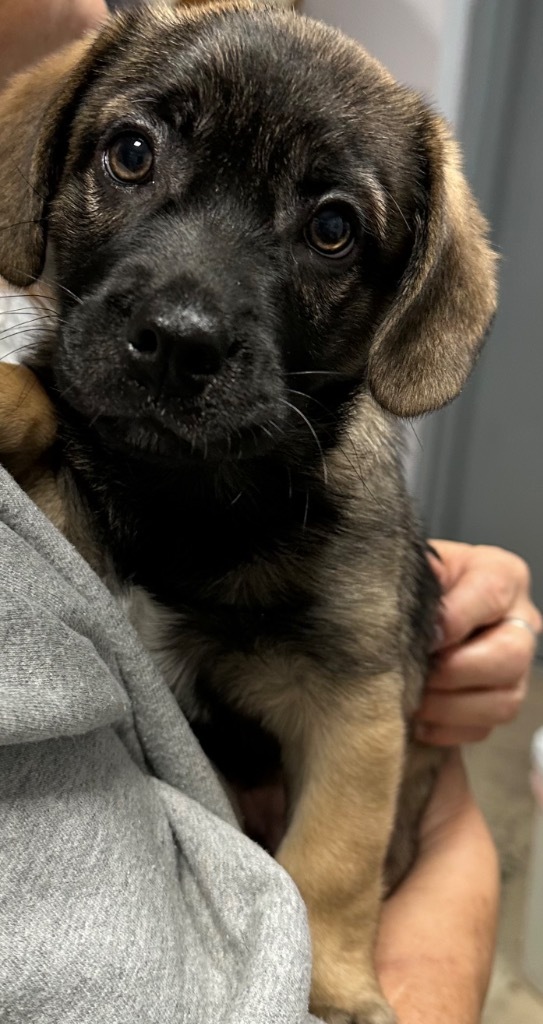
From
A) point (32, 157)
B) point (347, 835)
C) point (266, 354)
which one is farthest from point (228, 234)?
point (347, 835)

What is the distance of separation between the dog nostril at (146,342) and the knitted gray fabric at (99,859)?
0.57ft

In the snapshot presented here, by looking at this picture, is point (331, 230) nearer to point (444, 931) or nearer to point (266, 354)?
point (266, 354)

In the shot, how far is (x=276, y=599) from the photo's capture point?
3.48 feet

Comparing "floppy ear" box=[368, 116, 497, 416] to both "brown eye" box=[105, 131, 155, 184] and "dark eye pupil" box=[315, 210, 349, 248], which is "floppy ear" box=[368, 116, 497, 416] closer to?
"dark eye pupil" box=[315, 210, 349, 248]

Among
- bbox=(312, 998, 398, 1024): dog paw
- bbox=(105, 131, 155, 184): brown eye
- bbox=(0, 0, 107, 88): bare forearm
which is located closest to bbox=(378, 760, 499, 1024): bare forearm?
bbox=(312, 998, 398, 1024): dog paw

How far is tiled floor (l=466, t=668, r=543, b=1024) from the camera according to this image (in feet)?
6.88

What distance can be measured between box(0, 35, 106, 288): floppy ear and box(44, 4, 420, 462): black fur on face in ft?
0.08

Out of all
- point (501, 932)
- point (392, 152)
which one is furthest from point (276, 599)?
point (501, 932)

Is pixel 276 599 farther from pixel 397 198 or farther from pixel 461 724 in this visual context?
pixel 461 724

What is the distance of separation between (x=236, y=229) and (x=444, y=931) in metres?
0.96

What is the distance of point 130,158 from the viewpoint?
38.6 inches

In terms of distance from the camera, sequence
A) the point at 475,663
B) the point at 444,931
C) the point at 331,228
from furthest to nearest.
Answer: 1. the point at 475,663
2. the point at 444,931
3. the point at 331,228

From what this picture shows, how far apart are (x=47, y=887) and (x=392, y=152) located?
2.92ft

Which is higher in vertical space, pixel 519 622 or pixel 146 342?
pixel 146 342
